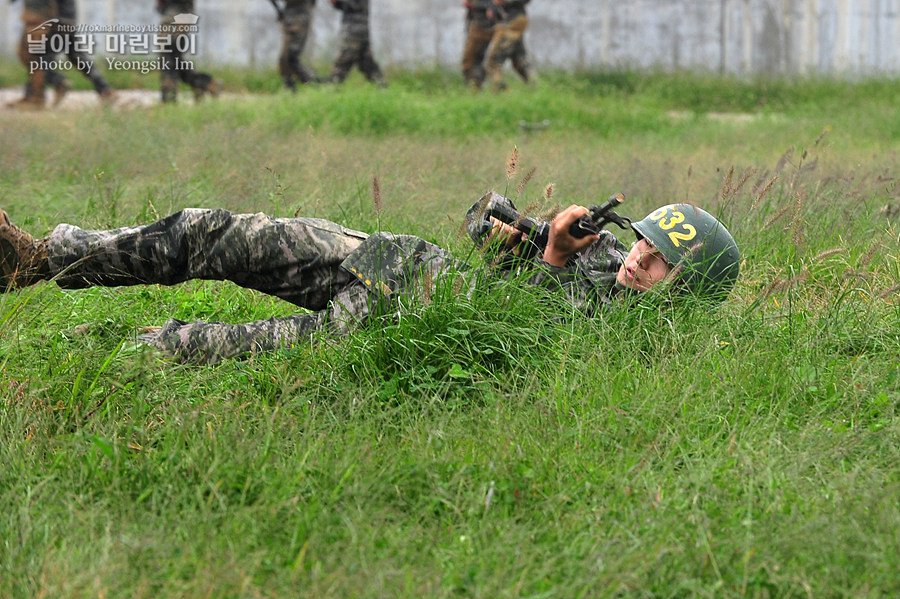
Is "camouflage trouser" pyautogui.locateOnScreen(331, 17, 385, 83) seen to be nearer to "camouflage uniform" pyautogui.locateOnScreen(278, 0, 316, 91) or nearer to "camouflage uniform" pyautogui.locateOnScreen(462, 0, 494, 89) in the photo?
"camouflage uniform" pyautogui.locateOnScreen(278, 0, 316, 91)

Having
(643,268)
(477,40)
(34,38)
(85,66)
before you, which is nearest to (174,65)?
(85,66)

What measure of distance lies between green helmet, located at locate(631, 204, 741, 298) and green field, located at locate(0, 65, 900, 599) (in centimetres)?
13

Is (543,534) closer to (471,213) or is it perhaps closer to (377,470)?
(377,470)

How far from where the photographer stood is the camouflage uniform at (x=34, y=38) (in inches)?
385

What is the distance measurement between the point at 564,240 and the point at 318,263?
87 centimetres

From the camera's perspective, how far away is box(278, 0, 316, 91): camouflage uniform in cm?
1162

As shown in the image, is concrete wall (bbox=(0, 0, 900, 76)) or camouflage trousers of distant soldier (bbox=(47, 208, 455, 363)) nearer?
camouflage trousers of distant soldier (bbox=(47, 208, 455, 363))

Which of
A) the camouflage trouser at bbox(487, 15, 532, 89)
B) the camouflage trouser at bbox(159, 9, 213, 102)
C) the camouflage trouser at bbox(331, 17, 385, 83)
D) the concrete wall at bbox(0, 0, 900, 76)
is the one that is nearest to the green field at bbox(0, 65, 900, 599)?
the camouflage trouser at bbox(159, 9, 213, 102)

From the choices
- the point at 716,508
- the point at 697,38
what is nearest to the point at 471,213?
the point at 716,508

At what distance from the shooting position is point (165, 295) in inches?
163

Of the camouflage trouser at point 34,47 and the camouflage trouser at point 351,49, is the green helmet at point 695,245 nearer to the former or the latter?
the camouflage trouser at point 34,47

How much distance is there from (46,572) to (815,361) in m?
2.25

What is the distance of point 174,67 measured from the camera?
33.8ft

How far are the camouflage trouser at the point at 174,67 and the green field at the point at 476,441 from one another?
5.73 m
